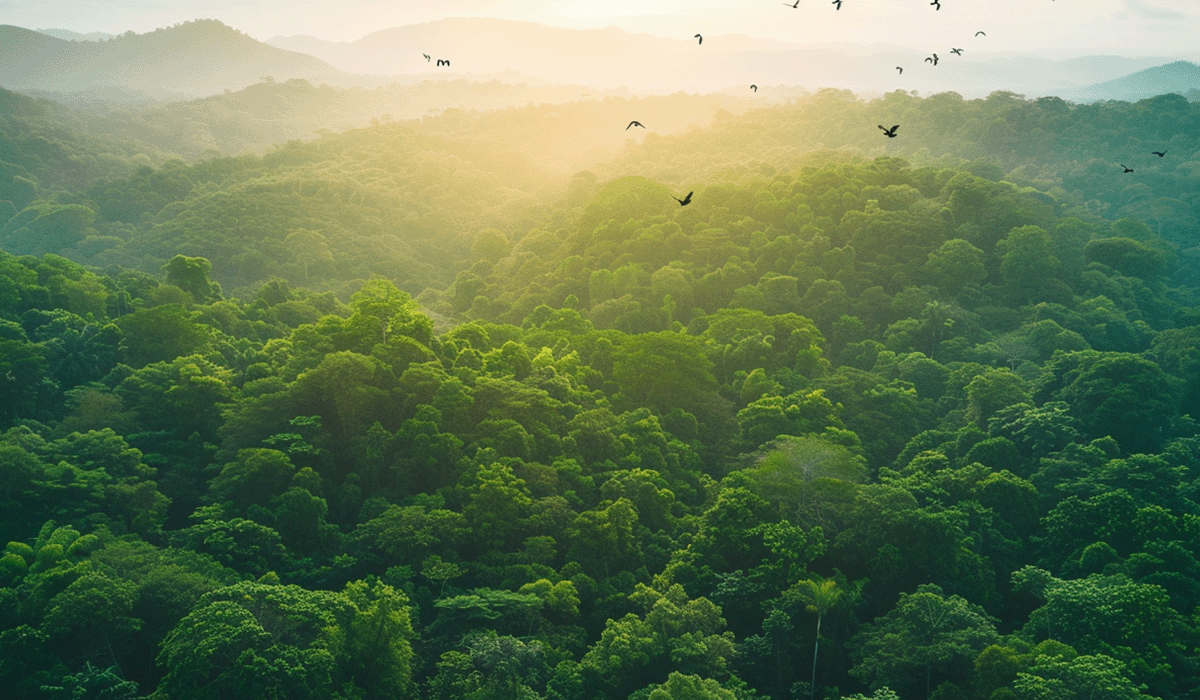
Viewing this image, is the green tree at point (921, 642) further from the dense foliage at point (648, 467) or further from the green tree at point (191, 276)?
the green tree at point (191, 276)

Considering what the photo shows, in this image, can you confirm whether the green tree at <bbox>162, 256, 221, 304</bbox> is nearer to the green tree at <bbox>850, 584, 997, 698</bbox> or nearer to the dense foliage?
the dense foliage

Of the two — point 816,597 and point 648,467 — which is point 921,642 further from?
point 648,467

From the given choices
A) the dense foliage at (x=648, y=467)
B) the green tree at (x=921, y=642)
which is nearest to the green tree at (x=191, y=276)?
the dense foliage at (x=648, y=467)

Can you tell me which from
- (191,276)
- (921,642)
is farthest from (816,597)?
(191,276)

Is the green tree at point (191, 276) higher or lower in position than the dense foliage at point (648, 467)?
higher

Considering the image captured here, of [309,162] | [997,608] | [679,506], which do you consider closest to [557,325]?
[679,506]

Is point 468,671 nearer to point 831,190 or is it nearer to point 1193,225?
point 831,190

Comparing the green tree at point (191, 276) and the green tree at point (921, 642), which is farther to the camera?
the green tree at point (191, 276)

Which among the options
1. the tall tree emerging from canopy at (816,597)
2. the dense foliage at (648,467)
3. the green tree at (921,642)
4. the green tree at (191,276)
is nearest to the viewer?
the dense foliage at (648,467)
